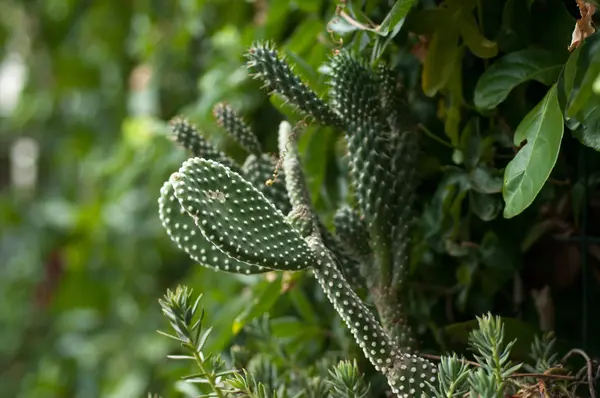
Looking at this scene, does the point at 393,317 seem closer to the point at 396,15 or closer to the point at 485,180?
the point at 485,180

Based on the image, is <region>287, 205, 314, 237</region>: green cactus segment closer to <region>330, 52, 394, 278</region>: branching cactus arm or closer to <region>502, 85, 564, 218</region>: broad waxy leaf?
<region>330, 52, 394, 278</region>: branching cactus arm

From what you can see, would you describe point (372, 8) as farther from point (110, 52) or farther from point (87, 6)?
point (87, 6)

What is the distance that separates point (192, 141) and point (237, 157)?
48 centimetres

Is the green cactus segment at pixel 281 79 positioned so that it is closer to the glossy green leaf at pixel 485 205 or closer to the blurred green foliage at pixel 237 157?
the blurred green foliage at pixel 237 157

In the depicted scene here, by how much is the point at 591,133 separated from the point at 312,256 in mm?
277

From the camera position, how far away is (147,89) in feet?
5.81

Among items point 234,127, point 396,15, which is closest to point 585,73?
point 396,15

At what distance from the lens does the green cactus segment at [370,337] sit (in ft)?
2.05

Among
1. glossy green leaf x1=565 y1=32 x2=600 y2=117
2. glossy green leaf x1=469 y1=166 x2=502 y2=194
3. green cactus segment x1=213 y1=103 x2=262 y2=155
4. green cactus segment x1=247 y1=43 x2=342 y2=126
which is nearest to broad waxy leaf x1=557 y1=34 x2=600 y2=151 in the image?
glossy green leaf x1=565 y1=32 x2=600 y2=117

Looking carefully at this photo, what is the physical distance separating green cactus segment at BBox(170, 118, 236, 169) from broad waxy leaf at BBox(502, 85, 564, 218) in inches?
12.9

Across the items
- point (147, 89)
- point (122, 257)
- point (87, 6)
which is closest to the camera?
point (147, 89)

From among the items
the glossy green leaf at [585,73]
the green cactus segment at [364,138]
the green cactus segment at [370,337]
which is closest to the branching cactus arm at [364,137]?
the green cactus segment at [364,138]

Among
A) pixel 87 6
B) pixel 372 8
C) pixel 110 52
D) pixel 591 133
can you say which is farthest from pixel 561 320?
pixel 87 6

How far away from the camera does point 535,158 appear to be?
60cm
